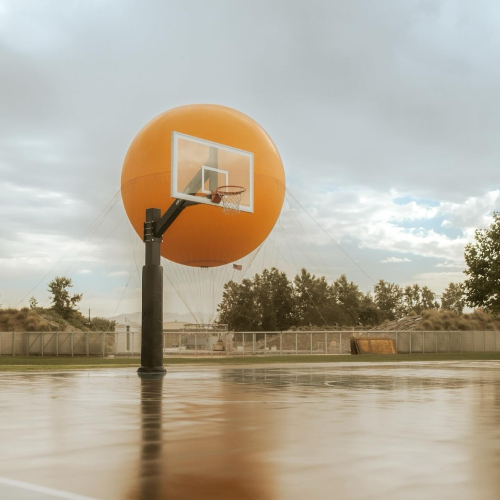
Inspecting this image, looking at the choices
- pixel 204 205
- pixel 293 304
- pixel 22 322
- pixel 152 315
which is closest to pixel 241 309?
pixel 293 304

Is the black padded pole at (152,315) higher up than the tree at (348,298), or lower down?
lower down

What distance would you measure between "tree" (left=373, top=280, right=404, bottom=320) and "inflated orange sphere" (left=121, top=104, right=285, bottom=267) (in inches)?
3745

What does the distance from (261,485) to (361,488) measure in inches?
27.7

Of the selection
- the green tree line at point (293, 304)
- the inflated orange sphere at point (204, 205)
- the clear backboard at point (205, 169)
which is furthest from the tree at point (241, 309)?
the clear backboard at point (205, 169)

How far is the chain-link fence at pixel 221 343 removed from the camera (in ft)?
174

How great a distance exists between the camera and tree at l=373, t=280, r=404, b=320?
5157 inches

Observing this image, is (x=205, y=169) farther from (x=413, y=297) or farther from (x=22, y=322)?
(x=413, y=297)

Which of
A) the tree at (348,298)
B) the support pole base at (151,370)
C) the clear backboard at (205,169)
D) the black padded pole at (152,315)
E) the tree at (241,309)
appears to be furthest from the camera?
the tree at (348,298)

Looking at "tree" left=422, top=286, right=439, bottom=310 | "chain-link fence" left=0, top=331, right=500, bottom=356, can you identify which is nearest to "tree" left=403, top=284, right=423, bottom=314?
"tree" left=422, top=286, right=439, bottom=310

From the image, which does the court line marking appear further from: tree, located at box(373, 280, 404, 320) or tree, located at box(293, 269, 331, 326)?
tree, located at box(373, 280, 404, 320)

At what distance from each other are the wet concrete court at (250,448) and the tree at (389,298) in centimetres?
11966

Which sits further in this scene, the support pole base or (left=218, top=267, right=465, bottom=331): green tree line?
(left=218, top=267, right=465, bottom=331): green tree line

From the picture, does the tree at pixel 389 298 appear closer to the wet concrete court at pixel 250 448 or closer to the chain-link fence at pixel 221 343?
the chain-link fence at pixel 221 343

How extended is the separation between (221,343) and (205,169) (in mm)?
31673
